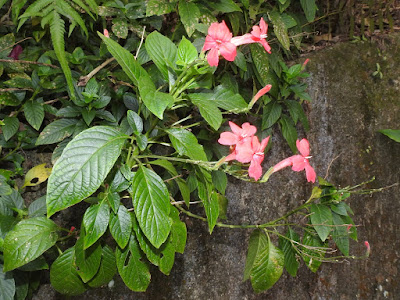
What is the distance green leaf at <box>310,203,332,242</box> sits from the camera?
60.4 inches

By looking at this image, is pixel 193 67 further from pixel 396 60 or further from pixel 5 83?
pixel 396 60

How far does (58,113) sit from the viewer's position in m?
1.45

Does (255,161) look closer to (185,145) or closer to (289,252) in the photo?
(185,145)

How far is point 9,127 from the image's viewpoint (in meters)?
1.46

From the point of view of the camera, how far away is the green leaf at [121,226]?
3.92 ft

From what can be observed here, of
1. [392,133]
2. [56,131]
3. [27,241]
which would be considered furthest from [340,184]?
[27,241]

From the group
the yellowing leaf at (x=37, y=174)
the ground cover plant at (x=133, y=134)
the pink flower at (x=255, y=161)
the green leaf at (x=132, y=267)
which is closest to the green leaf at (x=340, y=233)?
the ground cover plant at (x=133, y=134)

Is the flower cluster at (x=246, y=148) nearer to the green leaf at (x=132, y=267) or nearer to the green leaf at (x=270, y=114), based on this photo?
the green leaf at (x=132, y=267)

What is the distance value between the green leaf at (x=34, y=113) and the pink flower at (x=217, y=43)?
75 centimetres

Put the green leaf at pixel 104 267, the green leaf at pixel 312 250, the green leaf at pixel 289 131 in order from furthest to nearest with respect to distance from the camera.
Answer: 1. the green leaf at pixel 289 131
2. the green leaf at pixel 312 250
3. the green leaf at pixel 104 267

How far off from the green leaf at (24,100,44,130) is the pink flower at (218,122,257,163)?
75 cm

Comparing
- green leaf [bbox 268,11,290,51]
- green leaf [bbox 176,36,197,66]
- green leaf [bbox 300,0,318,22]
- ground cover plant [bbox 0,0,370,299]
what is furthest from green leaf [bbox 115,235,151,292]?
green leaf [bbox 300,0,318,22]

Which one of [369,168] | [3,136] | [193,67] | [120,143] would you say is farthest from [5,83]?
[369,168]

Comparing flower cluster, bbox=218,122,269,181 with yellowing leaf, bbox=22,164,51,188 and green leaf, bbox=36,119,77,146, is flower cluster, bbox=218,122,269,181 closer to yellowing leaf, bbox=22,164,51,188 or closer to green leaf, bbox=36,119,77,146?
green leaf, bbox=36,119,77,146
